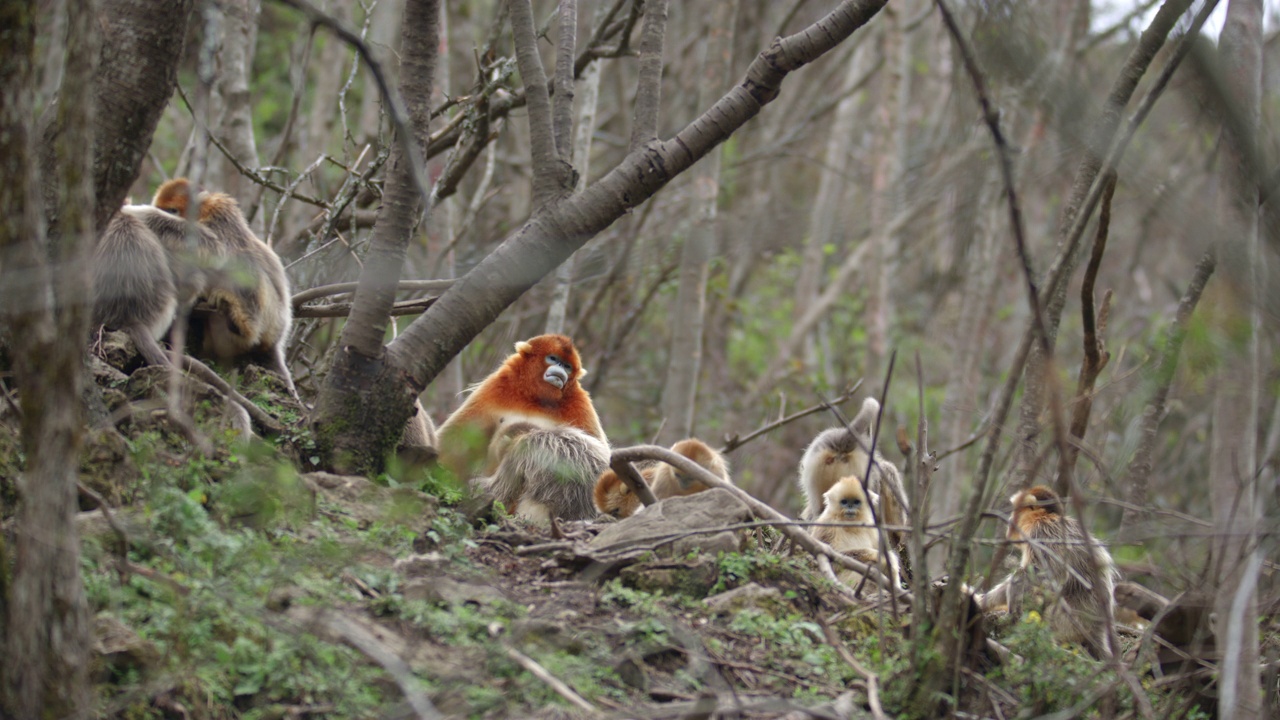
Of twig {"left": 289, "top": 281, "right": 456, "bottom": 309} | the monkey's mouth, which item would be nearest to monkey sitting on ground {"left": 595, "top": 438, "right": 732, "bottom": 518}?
the monkey's mouth

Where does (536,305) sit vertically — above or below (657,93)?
below

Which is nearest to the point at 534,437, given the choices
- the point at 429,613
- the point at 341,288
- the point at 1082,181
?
the point at 341,288

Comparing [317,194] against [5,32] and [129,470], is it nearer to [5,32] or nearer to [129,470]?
[129,470]

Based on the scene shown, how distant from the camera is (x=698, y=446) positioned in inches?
244

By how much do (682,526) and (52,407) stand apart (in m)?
2.41

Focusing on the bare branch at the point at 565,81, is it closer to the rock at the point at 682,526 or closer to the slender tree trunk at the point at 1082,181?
the rock at the point at 682,526

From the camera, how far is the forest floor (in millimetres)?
3072

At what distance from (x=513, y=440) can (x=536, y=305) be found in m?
6.61

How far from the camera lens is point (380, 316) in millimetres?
4496

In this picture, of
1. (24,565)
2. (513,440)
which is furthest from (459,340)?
(24,565)

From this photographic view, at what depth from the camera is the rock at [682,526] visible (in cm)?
434

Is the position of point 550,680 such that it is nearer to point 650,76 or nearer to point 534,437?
point 534,437

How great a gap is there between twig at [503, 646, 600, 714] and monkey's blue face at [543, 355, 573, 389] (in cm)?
307

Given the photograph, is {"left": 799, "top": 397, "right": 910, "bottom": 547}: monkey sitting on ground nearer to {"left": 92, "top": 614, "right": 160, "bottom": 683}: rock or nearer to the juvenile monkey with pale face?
the juvenile monkey with pale face
